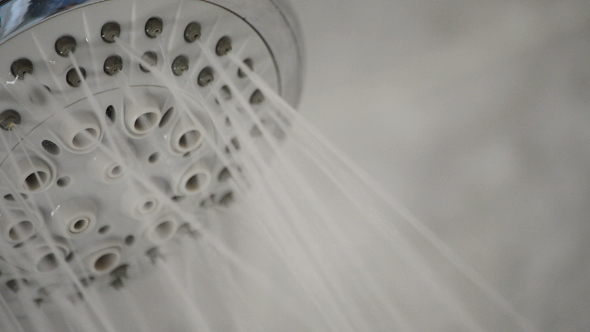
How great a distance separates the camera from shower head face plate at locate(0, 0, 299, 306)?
44cm

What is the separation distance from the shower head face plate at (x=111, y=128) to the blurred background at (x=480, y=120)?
0.13 metres

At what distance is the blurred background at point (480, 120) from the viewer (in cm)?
69

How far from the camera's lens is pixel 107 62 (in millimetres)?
459

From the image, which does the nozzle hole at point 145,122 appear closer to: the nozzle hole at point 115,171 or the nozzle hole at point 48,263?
the nozzle hole at point 115,171

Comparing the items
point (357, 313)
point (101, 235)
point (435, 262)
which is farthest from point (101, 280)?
point (435, 262)

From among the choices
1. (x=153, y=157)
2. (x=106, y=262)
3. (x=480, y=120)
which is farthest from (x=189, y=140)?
(x=480, y=120)

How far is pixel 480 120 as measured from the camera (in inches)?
32.5

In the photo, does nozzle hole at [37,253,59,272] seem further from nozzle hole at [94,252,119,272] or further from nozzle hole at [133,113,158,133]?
nozzle hole at [133,113,158,133]

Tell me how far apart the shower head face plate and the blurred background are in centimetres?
13

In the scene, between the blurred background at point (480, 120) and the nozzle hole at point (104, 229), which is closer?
the nozzle hole at point (104, 229)

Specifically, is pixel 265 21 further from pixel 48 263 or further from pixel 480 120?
pixel 480 120

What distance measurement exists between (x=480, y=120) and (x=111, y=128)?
1.75 feet

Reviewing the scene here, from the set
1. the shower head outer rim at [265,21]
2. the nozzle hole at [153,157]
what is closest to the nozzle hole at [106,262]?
the nozzle hole at [153,157]

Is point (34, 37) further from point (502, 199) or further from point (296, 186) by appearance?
point (502, 199)
